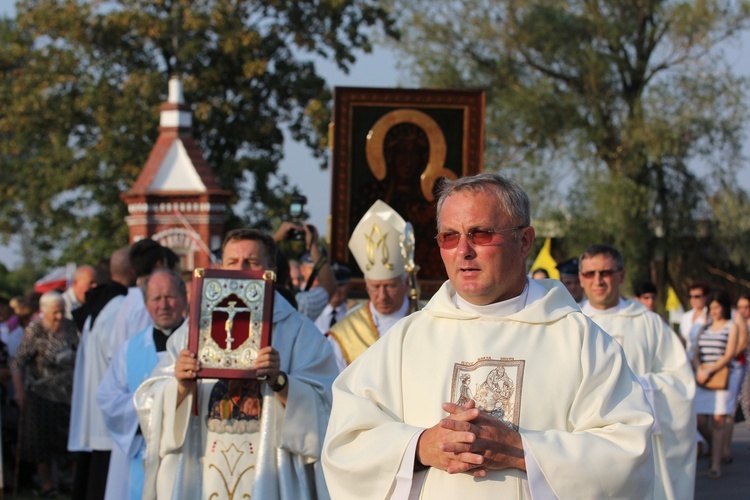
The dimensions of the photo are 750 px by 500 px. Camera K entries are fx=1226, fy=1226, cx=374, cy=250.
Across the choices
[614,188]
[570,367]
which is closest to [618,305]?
[570,367]

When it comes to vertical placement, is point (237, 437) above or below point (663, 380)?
below

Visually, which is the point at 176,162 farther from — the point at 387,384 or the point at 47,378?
the point at 387,384

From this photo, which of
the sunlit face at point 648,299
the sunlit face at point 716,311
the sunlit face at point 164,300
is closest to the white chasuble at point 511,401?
the sunlit face at point 164,300

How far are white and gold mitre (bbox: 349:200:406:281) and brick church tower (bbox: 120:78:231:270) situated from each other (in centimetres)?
1663

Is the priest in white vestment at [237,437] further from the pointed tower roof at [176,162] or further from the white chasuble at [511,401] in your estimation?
the pointed tower roof at [176,162]

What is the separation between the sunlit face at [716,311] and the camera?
1280cm

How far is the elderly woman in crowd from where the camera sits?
10.8 metres

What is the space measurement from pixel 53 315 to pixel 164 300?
448 centimetres

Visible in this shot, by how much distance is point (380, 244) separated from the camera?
7.46 metres

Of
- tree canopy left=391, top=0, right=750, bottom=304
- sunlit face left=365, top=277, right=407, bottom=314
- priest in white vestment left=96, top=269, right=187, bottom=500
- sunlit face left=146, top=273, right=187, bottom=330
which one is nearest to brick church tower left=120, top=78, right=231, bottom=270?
tree canopy left=391, top=0, right=750, bottom=304

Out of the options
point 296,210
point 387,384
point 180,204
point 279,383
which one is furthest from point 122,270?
point 180,204

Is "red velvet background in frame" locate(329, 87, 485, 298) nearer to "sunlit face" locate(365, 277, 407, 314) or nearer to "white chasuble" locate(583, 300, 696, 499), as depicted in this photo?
"white chasuble" locate(583, 300, 696, 499)

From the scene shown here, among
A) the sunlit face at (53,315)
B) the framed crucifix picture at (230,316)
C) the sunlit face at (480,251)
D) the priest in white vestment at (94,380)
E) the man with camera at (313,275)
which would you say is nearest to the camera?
the sunlit face at (480,251)

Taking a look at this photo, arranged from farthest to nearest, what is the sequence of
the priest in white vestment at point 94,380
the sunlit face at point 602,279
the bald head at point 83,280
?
the bald head at point 83,280
the priest in white vestment at point 94,380
the sunlit face at point 602,279
